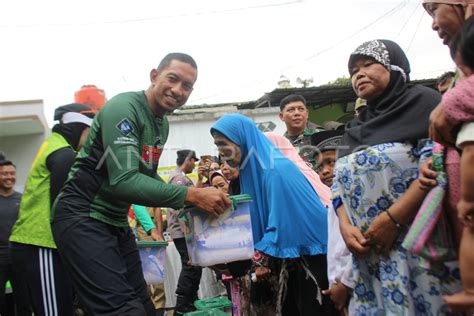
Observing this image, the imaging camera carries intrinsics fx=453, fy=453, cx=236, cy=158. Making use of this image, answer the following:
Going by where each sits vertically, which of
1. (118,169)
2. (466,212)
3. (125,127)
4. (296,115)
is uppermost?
(296,115)

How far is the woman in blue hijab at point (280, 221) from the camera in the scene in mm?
2934

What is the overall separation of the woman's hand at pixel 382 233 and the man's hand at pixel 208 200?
927mm

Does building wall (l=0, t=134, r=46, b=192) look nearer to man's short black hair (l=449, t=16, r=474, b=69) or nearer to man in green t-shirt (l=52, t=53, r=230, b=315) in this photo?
man in green t-shirt (l=52, t=53, r=230, b=315)

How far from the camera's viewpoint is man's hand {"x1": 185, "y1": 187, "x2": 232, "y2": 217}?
254 centimetres

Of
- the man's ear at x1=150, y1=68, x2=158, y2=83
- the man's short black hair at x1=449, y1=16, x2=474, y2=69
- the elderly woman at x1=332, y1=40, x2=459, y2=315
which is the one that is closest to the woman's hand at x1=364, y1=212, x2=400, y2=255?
the elderly woman at x1=332, y1=40, x2=459, y2=315

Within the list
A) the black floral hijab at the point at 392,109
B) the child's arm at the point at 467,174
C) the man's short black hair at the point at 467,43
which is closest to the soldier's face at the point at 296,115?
the black floral hijab at the point at 392,109

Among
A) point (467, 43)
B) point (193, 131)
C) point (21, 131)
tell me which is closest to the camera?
point (467, 43)

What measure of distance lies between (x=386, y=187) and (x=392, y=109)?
36 centimetres

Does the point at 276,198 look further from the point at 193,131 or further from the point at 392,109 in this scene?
the point at 193,131

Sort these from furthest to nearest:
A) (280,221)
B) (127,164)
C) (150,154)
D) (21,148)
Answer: (21,148) → (280,221) → (150,154) → (127,164)

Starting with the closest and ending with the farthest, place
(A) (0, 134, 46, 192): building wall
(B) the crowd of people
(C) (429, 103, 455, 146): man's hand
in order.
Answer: (C) (429, 103, 455, 146): man's hand < (B) the crowd of people < (A) (0, 134, 46, 192): building wall

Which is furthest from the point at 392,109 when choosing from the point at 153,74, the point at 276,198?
the point at 153,74

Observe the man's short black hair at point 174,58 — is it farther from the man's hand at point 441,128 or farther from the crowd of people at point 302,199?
the man's hand at point 441,128

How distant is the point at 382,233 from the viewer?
194 cm
